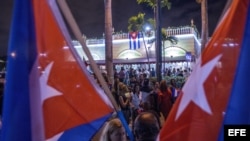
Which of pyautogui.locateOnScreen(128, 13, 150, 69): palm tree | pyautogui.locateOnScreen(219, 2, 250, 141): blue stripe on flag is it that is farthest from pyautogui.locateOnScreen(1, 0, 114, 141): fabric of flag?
pyautogui.locateOnScreen(128, 13, 150, 69): palm tree

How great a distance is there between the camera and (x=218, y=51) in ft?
10.1

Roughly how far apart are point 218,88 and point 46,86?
1.53 metres

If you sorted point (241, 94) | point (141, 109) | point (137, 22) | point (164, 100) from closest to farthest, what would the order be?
point (241, 94), point (164, 100), point (141, 109), point (137, 22)

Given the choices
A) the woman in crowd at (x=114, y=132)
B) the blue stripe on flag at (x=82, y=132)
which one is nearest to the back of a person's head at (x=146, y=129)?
the woman in crowd at (x=114, y=132)

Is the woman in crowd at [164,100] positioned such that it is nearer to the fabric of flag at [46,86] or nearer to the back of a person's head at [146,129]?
the fabric of flag at [46,86]

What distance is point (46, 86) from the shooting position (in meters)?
3.46

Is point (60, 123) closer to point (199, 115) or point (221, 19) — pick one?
point (199, 115)

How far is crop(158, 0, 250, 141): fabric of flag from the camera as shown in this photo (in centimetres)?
298

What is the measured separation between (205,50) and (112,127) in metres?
1.06

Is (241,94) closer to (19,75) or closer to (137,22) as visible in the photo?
(19,75)

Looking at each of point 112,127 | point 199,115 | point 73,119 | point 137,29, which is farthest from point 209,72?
point 137,29

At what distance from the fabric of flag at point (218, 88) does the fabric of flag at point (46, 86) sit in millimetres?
818

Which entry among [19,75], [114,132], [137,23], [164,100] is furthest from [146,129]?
[137,23]

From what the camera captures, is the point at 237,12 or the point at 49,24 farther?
the point at 49,24
